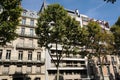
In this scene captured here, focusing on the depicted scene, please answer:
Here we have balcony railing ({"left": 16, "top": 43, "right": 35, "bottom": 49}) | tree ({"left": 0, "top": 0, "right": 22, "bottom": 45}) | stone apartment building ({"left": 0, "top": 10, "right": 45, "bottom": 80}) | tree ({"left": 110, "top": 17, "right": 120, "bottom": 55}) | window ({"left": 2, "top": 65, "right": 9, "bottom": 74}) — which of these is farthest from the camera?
balcony railing ({"left": 16, "top": 43, "right": 35, "bottom": 49})

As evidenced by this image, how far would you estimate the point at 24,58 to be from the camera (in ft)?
94.7

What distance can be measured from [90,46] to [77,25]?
6242 millimetres

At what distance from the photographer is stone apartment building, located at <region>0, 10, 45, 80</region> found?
26797 mm

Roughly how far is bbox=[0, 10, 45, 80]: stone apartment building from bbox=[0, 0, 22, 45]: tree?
11.1m

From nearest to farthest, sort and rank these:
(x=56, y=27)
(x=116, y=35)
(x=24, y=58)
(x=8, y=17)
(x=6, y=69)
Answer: (x=8, y=17) < (x=56, y=27) < (x=6, y=69) < (x=116, y=35) < (x=24, y=58)

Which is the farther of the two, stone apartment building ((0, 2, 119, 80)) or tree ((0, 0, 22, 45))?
stone apartment building ((0, 2, 119, 80))

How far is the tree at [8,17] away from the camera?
50.7 ft

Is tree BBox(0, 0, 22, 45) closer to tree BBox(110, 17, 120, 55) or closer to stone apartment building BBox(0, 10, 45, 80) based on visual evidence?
stone apartment building BBox(0, 10, 45, 80)

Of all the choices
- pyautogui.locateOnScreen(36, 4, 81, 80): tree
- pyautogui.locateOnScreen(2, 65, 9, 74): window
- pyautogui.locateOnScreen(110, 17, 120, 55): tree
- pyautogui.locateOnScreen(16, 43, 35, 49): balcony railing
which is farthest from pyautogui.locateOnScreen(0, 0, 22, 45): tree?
pyautogui.locateOnScreen(110, 17, 120, 55): tree

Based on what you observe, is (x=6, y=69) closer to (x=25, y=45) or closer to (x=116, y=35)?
(x=25, y=45)

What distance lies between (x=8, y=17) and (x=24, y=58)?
1380 centimetres

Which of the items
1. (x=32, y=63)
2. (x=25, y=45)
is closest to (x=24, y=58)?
(x=32, y=63)

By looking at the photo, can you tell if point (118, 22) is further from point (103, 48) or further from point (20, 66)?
point (20, 66)

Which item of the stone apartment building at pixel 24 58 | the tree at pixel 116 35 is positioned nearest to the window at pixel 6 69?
the stone apartment building at pixel 24 58
